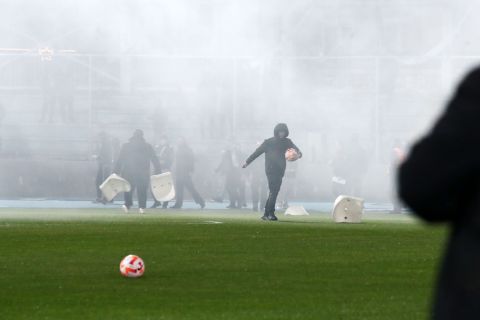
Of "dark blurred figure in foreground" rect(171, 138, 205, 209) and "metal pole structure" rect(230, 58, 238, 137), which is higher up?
"metal pole structure" rect(230, 58, 238, 137)

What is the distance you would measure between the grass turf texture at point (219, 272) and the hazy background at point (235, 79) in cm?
1530

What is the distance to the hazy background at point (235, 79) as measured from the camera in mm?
37094

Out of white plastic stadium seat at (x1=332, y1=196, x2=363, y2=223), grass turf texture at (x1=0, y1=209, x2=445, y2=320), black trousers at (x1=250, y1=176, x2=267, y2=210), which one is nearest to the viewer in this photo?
grass turf texture at (x1=0, y1=209, x2=445, y2=320)

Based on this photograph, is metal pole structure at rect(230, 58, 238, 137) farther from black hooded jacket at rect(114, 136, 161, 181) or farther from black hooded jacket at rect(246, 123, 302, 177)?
black hooded jacket at rect(246, 123, 302, 177)

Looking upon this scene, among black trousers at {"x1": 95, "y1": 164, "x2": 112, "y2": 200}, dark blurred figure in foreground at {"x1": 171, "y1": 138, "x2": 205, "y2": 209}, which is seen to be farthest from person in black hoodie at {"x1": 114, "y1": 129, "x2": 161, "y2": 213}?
black trousers at {"x1": 95, "y1": 164, "x2": 112, "y2": 200}

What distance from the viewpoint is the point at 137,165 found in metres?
32.5

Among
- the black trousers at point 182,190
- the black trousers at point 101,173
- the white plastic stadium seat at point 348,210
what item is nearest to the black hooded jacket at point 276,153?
the white plastic stadium seat at point 348,210

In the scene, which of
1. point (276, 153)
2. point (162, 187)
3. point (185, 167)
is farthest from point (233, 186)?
point (276, 153)

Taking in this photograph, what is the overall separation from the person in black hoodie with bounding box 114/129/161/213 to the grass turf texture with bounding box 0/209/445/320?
10145mm

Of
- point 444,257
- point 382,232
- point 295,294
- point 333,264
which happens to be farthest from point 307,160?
point 444,257

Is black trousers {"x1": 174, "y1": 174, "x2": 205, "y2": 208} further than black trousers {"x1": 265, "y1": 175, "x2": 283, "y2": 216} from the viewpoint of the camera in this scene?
Yes

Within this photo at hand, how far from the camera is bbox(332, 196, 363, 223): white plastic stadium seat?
25.3 m

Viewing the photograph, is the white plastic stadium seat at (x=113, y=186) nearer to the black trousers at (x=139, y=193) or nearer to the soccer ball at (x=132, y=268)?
the black trousers at (x=139, y=193)

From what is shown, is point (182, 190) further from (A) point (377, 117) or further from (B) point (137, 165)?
(A) point (377, 117)
